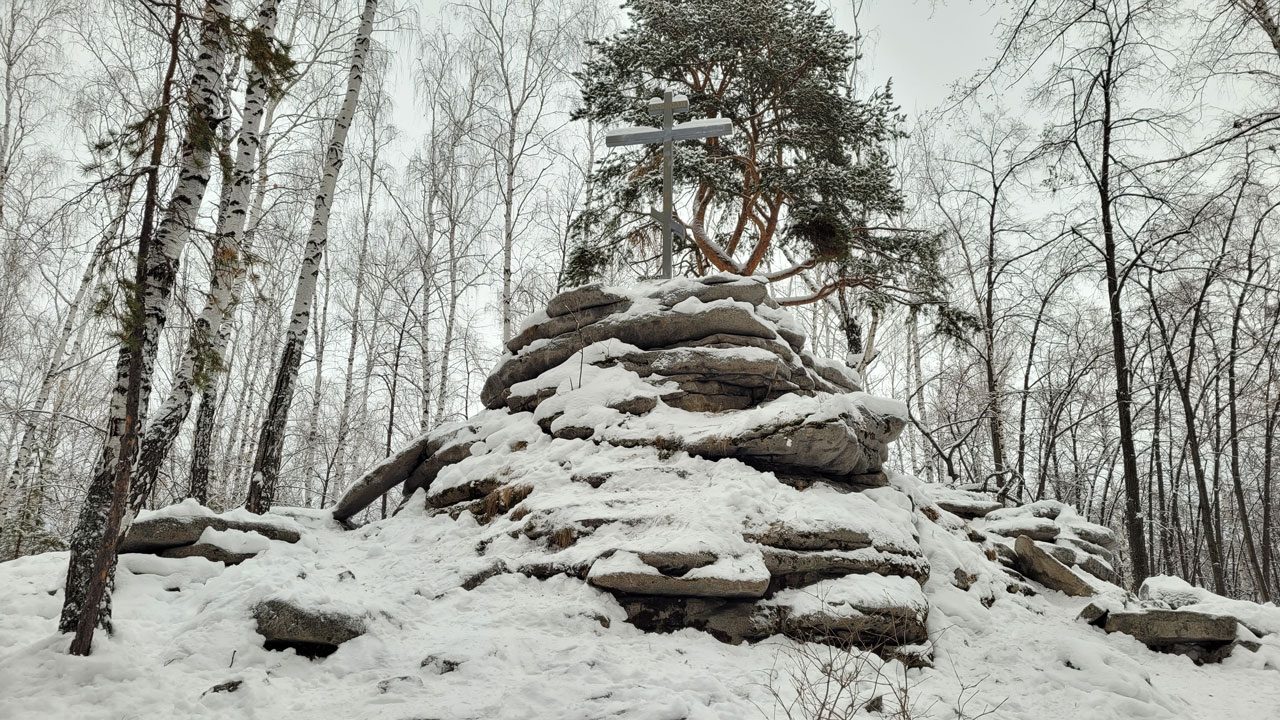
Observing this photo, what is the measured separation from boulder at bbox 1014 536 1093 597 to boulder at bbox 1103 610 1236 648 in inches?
44.1

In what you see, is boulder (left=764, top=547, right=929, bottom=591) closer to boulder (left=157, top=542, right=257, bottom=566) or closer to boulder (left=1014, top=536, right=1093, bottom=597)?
boulder (left=1014, top=536, right=1093, bottom=597)

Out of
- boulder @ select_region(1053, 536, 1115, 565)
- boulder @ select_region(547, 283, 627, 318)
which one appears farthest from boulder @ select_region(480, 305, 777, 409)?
boulder @ select_region(1053, 536, 1115, 565)

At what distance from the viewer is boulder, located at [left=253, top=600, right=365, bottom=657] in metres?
4.34

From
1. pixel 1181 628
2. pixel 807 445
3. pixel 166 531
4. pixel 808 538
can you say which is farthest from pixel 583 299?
pixel 1181 628

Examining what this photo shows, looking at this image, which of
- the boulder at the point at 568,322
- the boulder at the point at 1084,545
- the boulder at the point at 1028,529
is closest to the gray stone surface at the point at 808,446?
the boulder at the point at 568,322

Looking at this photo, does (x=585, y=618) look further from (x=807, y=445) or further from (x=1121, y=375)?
(x=1121, y=375)

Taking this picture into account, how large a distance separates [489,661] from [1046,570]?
6.47m

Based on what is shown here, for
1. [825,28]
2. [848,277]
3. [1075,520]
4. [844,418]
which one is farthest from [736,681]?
[825,28]

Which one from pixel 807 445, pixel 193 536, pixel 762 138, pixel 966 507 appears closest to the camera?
pixel 193 536

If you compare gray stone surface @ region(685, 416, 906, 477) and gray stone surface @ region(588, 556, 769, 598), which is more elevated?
gray stone surface @ region(685, 416, 906, 477)

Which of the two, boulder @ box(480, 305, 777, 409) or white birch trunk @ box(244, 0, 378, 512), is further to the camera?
boulder @ box(480, 305, 777, 409)

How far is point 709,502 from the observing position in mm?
5805

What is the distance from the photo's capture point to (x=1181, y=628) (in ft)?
18.5

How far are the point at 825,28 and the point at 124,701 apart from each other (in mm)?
12833
